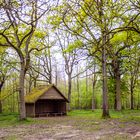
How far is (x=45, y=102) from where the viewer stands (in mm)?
33281

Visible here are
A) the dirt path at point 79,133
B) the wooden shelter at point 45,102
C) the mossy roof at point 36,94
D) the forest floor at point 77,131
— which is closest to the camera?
the dirt path at point 79,133

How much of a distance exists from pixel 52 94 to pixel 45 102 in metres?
2.74

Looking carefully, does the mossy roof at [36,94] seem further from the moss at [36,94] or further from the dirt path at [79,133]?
the dirt path at [79,133]

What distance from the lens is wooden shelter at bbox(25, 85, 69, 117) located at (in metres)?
29.3

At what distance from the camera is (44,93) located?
30094 mm

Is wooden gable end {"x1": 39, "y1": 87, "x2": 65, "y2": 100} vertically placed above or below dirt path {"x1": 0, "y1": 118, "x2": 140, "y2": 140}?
above

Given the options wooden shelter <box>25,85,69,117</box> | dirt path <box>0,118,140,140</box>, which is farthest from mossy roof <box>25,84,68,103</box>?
dirt path <box>0,118,140,140</box>

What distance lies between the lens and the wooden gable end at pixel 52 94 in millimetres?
30222

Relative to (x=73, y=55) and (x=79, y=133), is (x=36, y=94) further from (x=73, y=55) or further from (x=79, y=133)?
(x=79, y=133)

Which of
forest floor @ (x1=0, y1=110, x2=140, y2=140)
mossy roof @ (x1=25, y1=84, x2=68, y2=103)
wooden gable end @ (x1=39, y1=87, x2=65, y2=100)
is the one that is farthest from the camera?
wooden gable end @ (x1=39, y1=87, x2=65, y2=100)

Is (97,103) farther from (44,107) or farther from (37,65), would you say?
(44,107)

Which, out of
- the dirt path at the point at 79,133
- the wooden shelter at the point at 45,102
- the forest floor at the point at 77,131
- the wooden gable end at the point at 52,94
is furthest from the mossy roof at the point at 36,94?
the dirt path at the point at 79,133

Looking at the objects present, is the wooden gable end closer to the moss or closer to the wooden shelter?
the wooden shelter

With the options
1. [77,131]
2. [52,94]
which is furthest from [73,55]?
[77,131]
